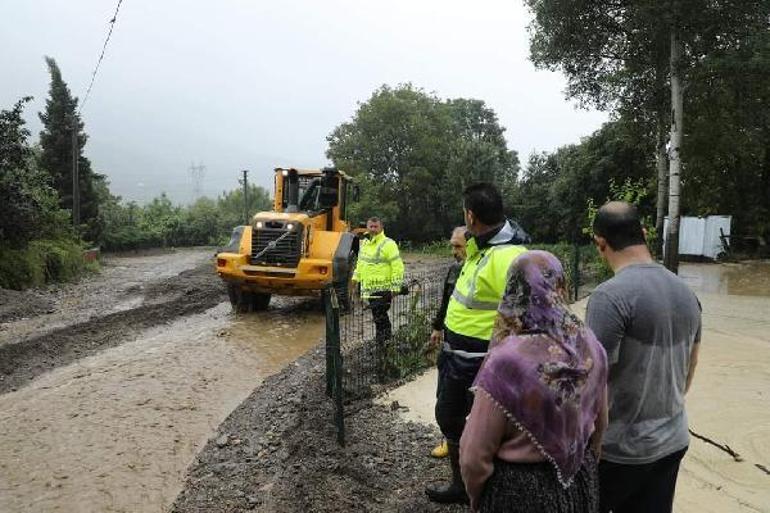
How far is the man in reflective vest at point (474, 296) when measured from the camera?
316 cm

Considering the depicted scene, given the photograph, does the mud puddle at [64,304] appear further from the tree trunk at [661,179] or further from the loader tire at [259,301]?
the tree trunk at [661,179]

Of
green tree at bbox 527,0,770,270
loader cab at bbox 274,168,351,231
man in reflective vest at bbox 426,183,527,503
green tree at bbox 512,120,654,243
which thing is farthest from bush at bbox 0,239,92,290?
green tree at bbox 512,120,654,243

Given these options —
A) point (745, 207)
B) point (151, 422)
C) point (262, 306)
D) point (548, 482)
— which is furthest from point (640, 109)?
point (548, 482)

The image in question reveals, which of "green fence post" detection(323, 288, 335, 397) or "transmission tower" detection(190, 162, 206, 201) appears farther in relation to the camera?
"transmission tower" detection(190, 162, 206, 201)

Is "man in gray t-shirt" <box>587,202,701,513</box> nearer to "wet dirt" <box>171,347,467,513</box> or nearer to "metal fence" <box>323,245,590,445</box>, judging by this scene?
"wet dirt" <box>171,347,467,513</box>

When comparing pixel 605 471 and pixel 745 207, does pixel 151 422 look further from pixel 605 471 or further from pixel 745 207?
pixel 745 207

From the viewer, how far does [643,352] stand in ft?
7.32

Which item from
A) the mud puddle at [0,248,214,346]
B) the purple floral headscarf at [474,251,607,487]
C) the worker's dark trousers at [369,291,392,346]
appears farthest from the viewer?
the mud puddle at [0,248,214,346]

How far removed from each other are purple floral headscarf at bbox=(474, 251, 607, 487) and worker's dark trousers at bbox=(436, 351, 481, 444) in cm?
142

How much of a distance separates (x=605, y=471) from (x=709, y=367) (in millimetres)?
5064

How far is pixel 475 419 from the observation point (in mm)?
1792

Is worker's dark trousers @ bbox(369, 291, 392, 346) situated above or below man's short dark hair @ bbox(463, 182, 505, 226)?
below

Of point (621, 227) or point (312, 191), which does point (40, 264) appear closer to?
point (312, 191)

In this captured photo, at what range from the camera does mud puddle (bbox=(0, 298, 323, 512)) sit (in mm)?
4387
